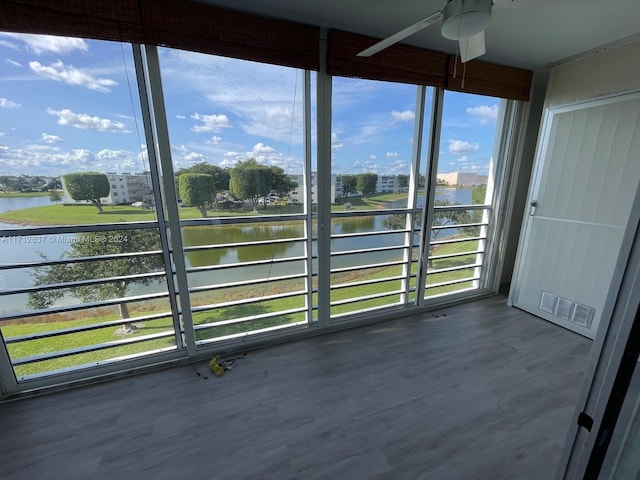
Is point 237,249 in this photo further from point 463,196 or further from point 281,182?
point 463,196

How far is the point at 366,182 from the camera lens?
94.3 inches

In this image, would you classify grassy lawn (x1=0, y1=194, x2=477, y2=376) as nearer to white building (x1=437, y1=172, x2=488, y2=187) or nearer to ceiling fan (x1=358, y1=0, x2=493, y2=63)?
white building (x1=437, y1=172, x2=488, y2=187)

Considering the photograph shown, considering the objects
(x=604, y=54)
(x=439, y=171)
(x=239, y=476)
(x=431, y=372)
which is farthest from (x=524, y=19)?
(x=239, y=476)

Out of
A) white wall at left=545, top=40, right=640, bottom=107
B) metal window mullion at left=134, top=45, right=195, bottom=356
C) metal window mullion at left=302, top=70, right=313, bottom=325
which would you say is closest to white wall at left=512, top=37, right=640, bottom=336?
white wall at left=545, top=40, right=640, bottom=107

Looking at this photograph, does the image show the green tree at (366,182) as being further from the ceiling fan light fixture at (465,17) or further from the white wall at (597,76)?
the white wall at (597,76)

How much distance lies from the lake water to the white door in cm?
72

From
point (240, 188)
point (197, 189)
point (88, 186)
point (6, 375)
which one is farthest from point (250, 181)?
point (6, 375)

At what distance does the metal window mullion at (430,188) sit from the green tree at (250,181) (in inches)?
58.6

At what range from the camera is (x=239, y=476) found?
129 centimetres

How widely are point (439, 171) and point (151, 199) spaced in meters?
2.44

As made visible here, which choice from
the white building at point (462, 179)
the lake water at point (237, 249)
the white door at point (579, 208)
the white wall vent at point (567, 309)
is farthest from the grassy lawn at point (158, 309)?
the white wall vent at point (567, 309)

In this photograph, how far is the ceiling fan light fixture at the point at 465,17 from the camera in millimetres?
1133

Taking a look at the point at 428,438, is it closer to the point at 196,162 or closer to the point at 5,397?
the point at 196,162

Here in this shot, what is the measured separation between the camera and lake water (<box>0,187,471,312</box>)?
5.39 feet
